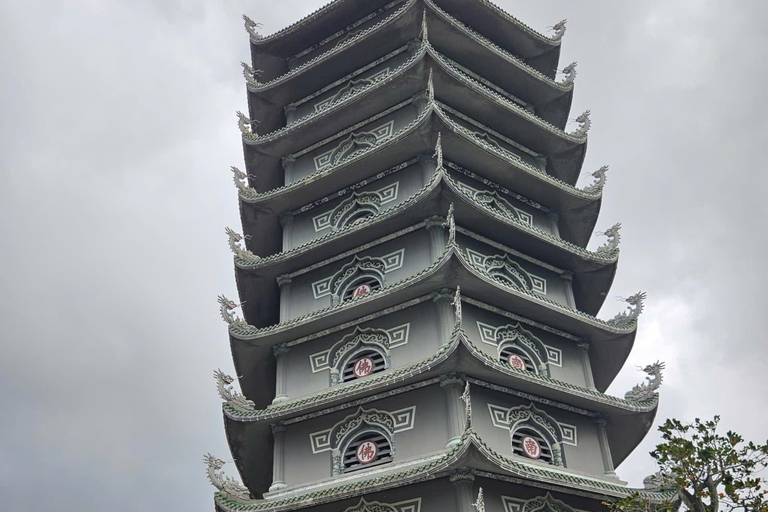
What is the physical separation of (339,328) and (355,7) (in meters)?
12.0

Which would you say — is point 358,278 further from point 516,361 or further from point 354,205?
point 516,361

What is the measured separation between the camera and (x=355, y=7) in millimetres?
23609

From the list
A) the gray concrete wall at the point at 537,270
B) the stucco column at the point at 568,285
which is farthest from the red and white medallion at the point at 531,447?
the stucco column at the point at 568,285

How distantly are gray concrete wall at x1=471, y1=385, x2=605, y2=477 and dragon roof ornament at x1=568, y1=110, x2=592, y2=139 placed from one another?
29.8 feet

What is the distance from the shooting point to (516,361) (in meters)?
16.6

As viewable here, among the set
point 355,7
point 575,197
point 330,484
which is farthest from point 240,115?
point 330,484

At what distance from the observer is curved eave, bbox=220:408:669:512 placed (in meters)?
12.7

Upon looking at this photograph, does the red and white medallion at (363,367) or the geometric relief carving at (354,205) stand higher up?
the geometric relief carving at (354,205)

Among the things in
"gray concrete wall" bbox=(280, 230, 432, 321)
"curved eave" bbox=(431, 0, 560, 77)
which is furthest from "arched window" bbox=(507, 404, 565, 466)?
"curved eave" bbox=(431, 0, 560, 77)

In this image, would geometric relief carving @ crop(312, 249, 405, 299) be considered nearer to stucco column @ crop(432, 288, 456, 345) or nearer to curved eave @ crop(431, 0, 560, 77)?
stucco column @ crop(432, 288, 456, 345)

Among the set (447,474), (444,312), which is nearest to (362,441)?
(447,474)

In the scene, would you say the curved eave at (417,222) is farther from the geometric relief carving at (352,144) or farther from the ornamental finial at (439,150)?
the geometric relief carving at (352,144)

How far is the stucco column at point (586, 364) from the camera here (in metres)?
17.5

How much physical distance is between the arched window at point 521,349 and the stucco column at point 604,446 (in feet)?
5.38
